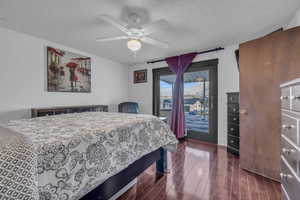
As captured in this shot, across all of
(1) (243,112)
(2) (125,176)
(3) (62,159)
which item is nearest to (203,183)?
(2) (125,176)

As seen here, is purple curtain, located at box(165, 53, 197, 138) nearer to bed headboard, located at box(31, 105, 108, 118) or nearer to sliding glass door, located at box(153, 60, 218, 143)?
sliding glass door, located at box(153, 60, 218, 143)

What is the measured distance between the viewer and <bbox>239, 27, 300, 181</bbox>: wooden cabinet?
5.58 ft

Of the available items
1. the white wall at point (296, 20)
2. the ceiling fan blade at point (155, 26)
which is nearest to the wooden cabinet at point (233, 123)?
the white wall at point (296, 20)

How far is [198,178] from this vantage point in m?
1.92

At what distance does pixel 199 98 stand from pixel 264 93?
6.12ft

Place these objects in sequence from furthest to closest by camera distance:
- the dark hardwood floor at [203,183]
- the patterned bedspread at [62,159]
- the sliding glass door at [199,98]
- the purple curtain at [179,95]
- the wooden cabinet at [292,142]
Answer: the purple curtain at [179,95] < the sliding glass door at [199,98] < the dark hardwood floor at [203,183] < the wooden cabinet at [292,142] < the patterned bedspread at [62,159]

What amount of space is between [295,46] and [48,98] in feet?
13.2

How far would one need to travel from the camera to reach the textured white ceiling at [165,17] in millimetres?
1737

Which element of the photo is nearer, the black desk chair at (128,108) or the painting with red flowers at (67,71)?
the painting with red flowers at (67,71)

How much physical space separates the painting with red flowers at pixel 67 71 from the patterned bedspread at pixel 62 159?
2268 millimetres

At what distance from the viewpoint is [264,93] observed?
1.91 metres

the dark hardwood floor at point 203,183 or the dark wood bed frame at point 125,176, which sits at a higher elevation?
the dark wood bed frame at point 125,176

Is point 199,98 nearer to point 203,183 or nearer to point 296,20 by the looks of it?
point 296,20

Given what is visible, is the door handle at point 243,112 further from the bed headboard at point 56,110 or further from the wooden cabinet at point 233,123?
the bed headboard at point 56,110
